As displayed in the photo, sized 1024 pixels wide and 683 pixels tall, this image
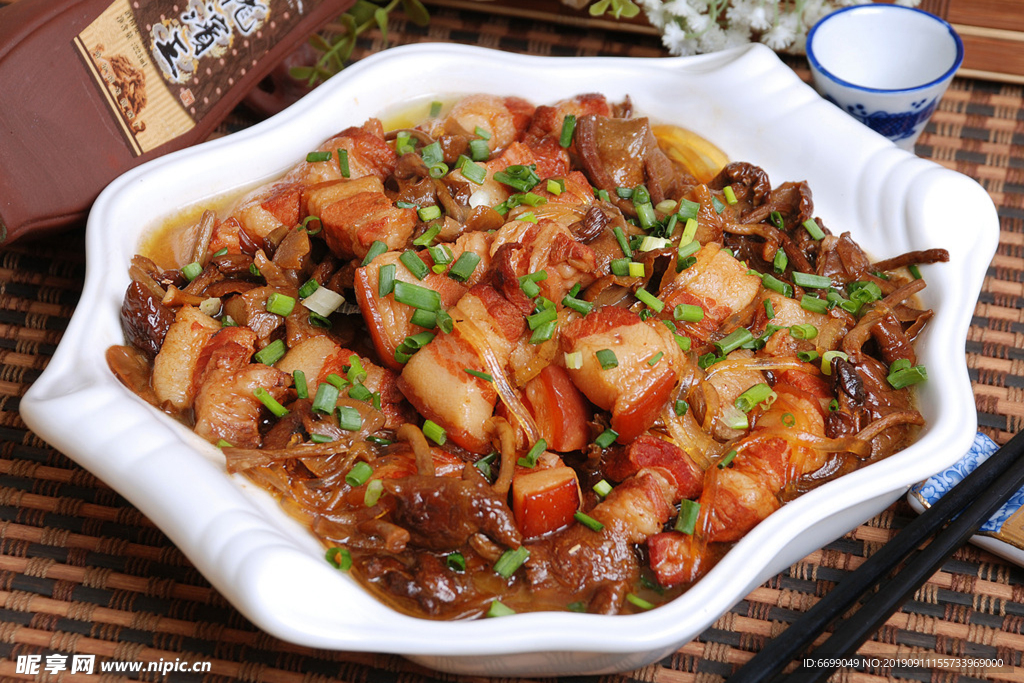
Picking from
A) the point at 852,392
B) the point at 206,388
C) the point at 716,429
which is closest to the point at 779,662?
the point at 716,429

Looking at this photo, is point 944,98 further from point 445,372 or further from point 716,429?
point 445,372

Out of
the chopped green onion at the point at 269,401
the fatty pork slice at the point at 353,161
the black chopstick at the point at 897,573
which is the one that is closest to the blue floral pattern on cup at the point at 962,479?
the black chopstick at the point at 897,573

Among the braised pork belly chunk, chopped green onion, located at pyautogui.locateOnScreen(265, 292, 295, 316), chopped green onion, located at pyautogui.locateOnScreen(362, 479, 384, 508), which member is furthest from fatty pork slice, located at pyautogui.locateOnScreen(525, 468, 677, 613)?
chopped green onion, located at pyautogui.locateOnScreen(265, 292, 295, 316)

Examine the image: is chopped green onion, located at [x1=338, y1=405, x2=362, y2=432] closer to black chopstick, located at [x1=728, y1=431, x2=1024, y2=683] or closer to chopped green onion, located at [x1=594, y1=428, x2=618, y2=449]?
chopped green onion, located at [x1=594, y1=428, x2=618, y2=449]

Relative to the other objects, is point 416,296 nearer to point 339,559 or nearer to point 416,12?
point 339,559

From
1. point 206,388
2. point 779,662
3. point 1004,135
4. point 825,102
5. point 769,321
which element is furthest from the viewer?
point 1004,135

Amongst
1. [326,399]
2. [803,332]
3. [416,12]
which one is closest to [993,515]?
[803,332]
